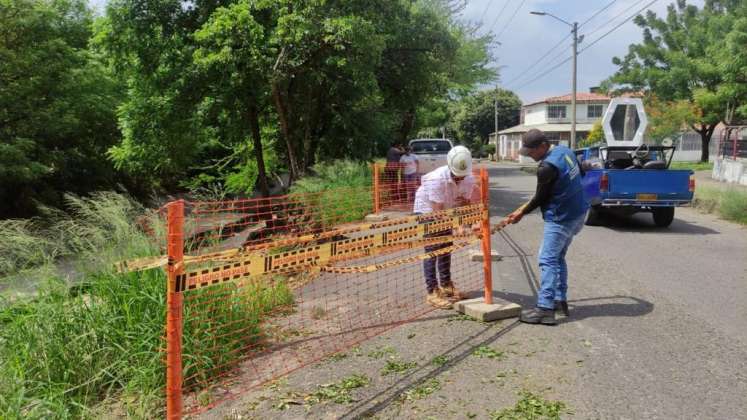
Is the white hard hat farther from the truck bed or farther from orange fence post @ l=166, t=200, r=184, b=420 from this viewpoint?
the truck bed

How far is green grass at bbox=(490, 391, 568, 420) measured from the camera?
3.40m

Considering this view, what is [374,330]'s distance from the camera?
5.08 m

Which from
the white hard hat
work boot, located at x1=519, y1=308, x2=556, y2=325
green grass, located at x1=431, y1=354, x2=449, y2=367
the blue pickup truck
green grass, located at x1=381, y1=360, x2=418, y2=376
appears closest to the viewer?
green grass, located at x1=381, y1=360, x2=418, y2=376

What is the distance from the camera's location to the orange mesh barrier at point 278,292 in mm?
3361

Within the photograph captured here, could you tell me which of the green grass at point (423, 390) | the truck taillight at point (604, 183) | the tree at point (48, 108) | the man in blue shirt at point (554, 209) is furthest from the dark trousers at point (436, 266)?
the tree at point (48, 108)

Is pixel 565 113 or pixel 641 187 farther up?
pixel 565 113

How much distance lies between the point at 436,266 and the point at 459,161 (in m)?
1.12

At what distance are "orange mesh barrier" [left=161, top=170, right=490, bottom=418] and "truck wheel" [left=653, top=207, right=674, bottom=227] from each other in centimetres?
601

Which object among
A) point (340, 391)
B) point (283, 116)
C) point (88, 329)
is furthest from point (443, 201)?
point (283, 116)

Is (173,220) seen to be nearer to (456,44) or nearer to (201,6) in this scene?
(201,6)

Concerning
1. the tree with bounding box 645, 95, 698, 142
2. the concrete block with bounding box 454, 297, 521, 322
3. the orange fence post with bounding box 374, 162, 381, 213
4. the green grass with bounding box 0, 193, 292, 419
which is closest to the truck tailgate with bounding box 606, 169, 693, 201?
the orange fence post with bounding box 374, 162, 381, 213

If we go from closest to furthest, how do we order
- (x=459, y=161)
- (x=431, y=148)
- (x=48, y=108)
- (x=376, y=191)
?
(x=459, y=161)
(x=376, y=191)
(x=48, y=108)
(x=431, y=148)

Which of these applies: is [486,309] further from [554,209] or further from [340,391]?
[340,391]

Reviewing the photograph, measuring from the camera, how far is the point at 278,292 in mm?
5770
